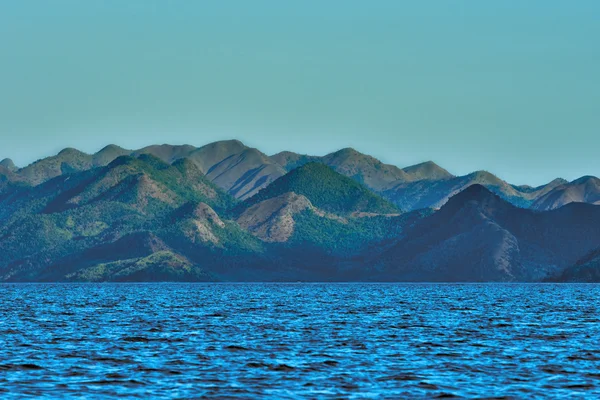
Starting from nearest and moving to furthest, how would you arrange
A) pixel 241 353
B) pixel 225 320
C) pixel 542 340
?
pixel 241 353 → pixel 542 340 → pixel 225 320

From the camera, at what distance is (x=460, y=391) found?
232ft

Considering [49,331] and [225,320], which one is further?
[225,320]

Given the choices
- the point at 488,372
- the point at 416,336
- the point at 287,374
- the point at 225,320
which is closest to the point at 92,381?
the point at 287,374

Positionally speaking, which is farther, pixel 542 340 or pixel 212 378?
pixel 542 340

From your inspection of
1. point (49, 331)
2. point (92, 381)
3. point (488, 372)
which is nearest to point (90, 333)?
point (49, 331)

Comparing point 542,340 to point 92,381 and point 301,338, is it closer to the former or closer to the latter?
point 301,338

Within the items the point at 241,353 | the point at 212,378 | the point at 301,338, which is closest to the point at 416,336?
the point at 301,338

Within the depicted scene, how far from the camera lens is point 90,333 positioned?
11688cm

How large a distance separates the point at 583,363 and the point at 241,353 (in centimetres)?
2752

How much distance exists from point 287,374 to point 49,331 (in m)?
49.9

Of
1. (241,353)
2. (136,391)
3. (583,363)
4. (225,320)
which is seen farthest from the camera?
(225,320)

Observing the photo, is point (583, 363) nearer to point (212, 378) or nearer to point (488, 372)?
point (488, 372)

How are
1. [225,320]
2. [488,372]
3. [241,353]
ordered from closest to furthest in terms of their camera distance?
[488,372], [241,353], [225,320]

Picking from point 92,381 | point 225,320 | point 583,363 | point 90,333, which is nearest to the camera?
point 92,381
